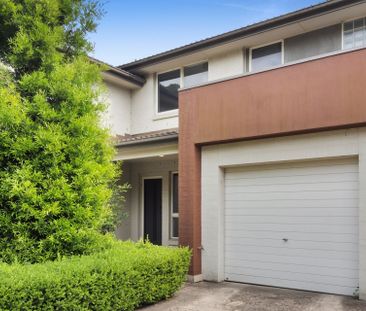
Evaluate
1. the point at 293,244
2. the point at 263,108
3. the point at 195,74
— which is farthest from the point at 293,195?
the point at 195,74

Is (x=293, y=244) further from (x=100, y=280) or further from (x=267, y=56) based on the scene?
(x=267, y=56)

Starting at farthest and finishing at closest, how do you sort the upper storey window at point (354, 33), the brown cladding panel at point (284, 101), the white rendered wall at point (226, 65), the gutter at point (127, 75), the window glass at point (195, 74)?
the gutter at point (127, 75), the window glass at point (195, 74), the white rendered wall at point (226, 65), the upper storey window at point (354, 33), the brown cladding panel at point (284, 101)

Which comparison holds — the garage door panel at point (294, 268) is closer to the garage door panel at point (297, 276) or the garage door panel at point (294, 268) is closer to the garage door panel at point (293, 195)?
the garage door panel at point (297, 276)

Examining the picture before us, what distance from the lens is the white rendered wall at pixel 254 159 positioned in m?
7.47

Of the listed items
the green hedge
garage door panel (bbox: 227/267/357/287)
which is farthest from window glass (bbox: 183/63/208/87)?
the green hedge

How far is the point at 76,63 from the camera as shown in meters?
7.49

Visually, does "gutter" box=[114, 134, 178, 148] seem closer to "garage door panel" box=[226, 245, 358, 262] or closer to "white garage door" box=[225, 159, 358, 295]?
"white garage door" box=[225, 159, 358, 295]

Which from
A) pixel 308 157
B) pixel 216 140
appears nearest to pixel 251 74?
pixel 216 140

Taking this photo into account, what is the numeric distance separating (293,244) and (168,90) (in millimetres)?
7411

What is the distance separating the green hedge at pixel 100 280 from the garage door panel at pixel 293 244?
1.66m

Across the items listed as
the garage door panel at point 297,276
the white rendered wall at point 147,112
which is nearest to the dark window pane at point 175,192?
the white rendered wall at point 147,112

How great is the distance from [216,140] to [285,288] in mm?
3496

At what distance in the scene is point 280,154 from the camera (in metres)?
8.49

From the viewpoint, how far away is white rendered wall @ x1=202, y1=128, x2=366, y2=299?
7.47m
